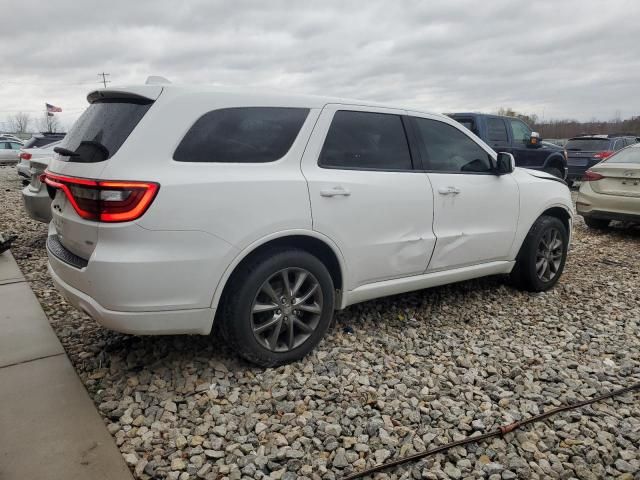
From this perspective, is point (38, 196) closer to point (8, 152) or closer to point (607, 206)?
point (607, 206)

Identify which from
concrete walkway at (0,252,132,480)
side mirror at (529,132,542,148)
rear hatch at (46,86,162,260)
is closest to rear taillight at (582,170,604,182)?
side mirror at (529,132,542,148)

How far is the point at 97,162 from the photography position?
8.73ft

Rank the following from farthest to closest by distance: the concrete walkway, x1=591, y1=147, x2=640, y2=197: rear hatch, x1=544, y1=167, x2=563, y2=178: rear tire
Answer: x1=544, y1=167, x2=563, y2=178: rear tire
x1=591, y1=147, x2=640, y2=197: rear hatch
the concrete walkway

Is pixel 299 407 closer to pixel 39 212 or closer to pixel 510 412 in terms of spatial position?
pixel 510 412

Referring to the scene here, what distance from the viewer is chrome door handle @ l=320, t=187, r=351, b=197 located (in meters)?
3.10

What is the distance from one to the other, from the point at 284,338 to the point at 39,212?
3994 millimetres

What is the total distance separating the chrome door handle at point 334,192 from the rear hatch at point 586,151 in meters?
13.0

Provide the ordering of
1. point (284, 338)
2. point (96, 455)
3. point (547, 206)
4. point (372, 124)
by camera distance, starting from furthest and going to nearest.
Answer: point (547, 206)
point (372, 124)
point (284, 338)
point (96, 455)

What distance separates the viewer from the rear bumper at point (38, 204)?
216 inches

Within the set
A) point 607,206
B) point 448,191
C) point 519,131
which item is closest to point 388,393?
point 448,191

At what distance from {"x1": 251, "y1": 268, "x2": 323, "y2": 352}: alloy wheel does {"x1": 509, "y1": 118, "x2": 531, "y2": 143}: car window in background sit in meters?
9.38

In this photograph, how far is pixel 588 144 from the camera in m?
14.3

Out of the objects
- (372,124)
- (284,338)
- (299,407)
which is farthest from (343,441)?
(372,124)

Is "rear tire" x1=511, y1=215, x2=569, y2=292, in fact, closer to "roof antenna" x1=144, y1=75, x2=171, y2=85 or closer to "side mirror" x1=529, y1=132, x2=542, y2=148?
"roof antenna" x1=144, y1=75, x2=171, y2=85
